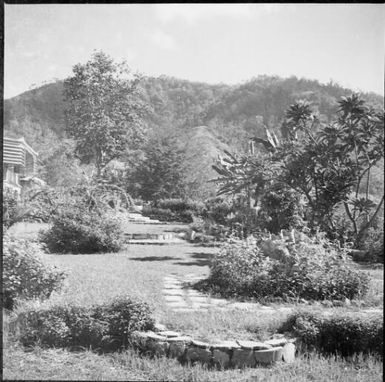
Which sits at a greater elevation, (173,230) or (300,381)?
(173,230)

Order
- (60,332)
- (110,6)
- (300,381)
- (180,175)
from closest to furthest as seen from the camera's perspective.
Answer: (300,381) < (60,332) < (110,6) < (180,175)

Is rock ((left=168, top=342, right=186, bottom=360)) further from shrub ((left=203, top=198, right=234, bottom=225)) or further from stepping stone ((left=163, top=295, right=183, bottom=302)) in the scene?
shrub ((left=203, top=198, right=234, bottom=225))

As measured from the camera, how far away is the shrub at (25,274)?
17.5 ft

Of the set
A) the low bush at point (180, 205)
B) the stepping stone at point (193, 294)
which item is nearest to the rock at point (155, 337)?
the stepping stone at point (193, 294)

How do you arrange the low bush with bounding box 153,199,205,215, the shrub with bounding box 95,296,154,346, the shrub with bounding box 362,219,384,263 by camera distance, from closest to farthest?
the shrub with bounding box 95,296,154,346 → the shrub with bounding box 362,219,384,263 → the low bush with bounding box 153,199,205,215

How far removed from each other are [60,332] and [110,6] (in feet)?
11.9

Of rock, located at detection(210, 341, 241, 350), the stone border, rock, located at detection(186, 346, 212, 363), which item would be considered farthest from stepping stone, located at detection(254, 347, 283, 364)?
rock, located at detection(186, 346, 212, 363)

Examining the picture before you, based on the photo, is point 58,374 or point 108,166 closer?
point 58,374

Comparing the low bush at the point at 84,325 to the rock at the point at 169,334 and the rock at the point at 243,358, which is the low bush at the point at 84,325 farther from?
the rock at the point at 243,358

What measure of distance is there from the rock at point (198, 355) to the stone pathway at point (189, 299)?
0.76 m

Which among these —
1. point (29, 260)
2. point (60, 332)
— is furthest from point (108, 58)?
point (60, 332)

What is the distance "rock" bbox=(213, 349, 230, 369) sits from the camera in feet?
14.9

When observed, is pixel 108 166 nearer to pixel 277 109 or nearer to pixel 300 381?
pixel 277 109

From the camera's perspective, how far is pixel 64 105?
Answer: 5531mm
